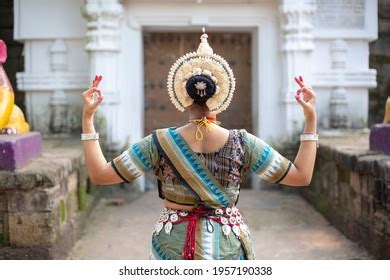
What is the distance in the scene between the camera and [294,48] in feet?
25.2

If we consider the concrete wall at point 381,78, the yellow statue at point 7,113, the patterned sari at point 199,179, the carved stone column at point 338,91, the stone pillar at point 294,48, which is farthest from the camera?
the concrete wall at point 381,78

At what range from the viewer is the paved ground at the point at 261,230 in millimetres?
5434

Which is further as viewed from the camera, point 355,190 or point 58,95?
point 58,95

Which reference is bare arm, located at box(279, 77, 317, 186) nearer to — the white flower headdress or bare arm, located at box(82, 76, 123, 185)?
the white flower headdress

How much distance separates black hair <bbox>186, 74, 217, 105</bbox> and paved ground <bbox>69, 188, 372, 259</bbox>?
291cm

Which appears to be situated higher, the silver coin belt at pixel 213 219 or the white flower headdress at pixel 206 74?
the white flower headdress at pixel 206 74

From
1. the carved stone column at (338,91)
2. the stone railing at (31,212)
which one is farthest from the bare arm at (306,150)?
the carved stone column at (338,91)

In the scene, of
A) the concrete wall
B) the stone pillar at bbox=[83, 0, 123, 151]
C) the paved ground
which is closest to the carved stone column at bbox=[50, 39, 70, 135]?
the stone pillar at bbox=[83, 0, 123, 151]

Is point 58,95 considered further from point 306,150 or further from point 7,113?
point 306,150

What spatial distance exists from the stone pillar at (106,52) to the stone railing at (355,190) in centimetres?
229

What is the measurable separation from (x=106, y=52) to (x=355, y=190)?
3.35 meters

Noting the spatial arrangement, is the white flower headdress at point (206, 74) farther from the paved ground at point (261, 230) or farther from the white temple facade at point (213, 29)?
the white temple facade at point (213, 29)

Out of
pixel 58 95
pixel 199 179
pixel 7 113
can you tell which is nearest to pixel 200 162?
pixel 199 179

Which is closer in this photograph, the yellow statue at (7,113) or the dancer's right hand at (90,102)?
the dancer's right hand at (90,102)
